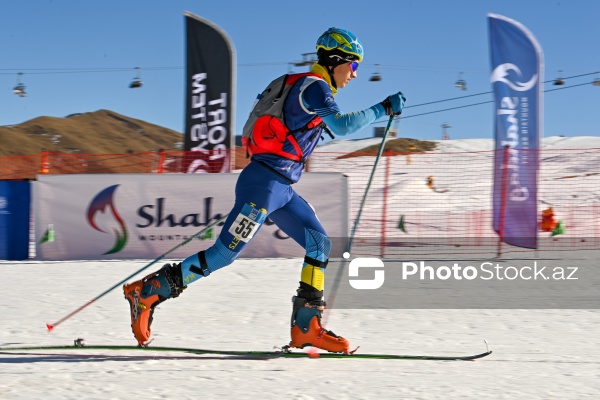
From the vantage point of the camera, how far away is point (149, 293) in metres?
4.44

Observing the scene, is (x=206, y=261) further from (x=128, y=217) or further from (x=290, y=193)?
(x=128, y=217)

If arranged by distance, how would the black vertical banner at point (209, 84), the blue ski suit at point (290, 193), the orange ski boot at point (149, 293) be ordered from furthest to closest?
the black vertical banner at point (209, 84) → the orange ski boot at point (149, 293) → the blue ski suit at point (290, 193)

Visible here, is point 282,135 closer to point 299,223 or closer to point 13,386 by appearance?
point 299,223

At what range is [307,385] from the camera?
3.70 metres

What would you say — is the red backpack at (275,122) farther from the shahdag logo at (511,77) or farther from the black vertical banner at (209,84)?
the black vertical banner at (209,84)

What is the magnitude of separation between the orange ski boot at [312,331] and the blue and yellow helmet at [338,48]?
1363 millimetres

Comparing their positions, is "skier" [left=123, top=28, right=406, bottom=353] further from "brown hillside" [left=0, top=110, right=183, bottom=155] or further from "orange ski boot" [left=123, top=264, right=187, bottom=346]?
"brown hillside" [left=0, top=110, right=183, bottom=155]

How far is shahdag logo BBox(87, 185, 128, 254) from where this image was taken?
1126 cm

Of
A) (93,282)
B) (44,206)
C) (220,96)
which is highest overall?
(220,96)

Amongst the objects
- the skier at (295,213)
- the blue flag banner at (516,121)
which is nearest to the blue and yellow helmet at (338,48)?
the skier at (295,213)

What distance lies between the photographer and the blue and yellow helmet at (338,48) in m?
4.42

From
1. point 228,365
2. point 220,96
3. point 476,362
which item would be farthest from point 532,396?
point 220,96

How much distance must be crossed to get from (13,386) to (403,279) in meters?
5.70

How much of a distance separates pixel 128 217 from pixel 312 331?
7278 mm
